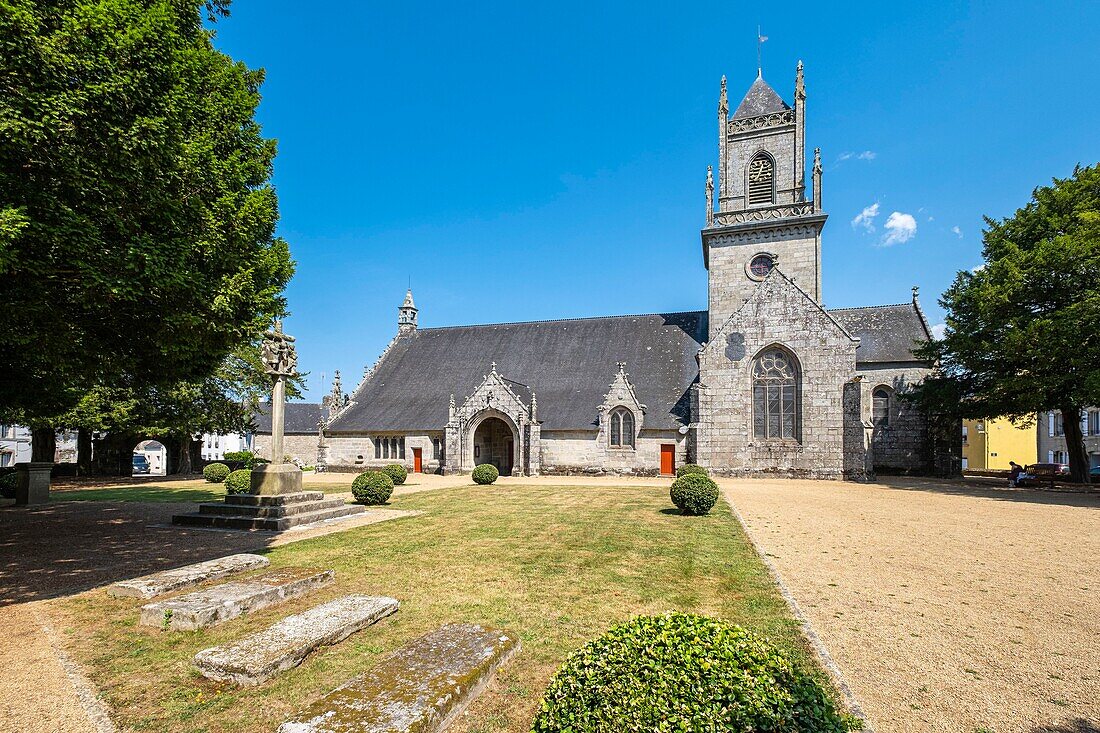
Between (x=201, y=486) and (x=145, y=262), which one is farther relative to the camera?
(x=201, y=486)

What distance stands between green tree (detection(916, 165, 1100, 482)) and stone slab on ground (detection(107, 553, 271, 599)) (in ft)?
81.5

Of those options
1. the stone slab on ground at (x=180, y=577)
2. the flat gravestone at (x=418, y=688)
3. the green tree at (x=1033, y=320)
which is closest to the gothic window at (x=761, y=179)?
the green tree at (x=1033, y=320)

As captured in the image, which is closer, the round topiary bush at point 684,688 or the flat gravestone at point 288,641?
the round topiary bush at point 684,688

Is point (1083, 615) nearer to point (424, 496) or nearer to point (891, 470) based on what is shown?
point (424, 496)

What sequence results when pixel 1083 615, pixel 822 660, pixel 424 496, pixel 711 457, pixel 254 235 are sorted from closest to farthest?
1. pixel 822 660
2. pixel 1083 615
3. pixel 254 235
4. pixel 424 496
5. pixel 711 457

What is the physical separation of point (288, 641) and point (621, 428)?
23.2m

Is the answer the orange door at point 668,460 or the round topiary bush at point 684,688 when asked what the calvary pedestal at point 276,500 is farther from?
the orange door at point 668,460

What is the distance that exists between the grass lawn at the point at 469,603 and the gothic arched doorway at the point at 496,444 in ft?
56.3

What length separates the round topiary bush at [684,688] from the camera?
230 centimetres

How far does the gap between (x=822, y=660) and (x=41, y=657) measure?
7.35 metres

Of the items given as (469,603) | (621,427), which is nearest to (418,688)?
(469,603)

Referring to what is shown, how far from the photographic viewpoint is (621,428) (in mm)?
27047

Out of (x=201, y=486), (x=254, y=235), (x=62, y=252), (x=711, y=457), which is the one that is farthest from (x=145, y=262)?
(x=711, y=457)

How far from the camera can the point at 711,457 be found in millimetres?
24891
